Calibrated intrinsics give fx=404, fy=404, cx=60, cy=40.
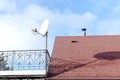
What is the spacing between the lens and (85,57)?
1758 cm

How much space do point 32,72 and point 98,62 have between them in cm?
291

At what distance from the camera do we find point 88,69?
1641cm

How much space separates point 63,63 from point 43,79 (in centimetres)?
150

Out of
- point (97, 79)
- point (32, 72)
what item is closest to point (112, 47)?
point (97, 79)

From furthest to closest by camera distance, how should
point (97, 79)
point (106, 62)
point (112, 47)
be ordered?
point (112, 47), point (106, 62), point (97, 79)

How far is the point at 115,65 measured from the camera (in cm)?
1658

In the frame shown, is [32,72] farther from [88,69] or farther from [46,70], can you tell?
[88,69]

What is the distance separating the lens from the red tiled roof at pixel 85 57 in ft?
53.0

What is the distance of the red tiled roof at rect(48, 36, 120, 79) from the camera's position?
16.1m

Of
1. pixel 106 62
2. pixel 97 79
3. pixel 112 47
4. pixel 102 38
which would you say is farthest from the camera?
pixel 102 38

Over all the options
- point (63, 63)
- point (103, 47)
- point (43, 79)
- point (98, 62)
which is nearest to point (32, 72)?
point (43, 79)

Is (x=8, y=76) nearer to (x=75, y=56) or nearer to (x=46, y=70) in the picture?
(x=46, y=70)

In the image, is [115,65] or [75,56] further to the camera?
[75,56]

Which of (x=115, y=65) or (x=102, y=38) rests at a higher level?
(x=102, y=38)
